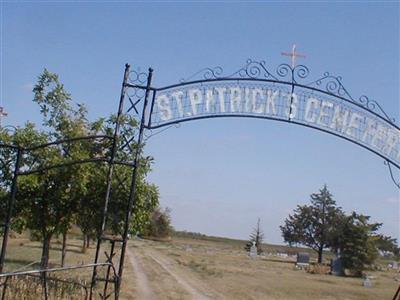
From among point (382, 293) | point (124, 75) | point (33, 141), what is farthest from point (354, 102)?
point (382, 293)

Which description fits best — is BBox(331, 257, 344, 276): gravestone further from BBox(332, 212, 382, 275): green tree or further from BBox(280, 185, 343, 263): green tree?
BBox(280, 185, 343, 263): green tree

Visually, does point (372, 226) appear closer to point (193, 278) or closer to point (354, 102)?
point (193, 278)

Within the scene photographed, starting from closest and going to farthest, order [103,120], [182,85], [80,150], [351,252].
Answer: [182,85], [80,150], [103,120], [351,252]

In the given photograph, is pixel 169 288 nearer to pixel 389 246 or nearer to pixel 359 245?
pixel 359 245

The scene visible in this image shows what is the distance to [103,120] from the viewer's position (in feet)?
62.6

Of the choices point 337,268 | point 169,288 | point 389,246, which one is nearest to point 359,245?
point 337,268

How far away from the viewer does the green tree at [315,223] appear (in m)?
73.8

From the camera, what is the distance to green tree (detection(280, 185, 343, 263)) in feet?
242

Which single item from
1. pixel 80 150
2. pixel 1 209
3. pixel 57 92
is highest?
pixel 57 92

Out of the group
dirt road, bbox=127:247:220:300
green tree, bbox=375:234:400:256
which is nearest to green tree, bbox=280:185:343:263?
green tree, bbox=375:234:400:256

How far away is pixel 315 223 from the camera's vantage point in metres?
76.1

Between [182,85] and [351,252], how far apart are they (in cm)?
4372

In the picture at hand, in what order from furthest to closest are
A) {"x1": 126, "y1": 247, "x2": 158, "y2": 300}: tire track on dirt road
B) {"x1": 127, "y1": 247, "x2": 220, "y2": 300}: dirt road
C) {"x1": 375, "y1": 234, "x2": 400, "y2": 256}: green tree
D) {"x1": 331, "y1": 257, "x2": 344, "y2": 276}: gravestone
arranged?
1. {"x1": 375, "y1": 234, "x2": 400, "y2": 256}: green tree
2. {"x1": 331, "y1": 257, "x2": 344, "y2": 276}: gravestone
3. {"x1": 127, "y1": 247, "x2": 220, "y2": 300}: dirt road
4. {"x1": 126, "y1": 247, "x2": 158, "y2": 300}: tire track on dirt road

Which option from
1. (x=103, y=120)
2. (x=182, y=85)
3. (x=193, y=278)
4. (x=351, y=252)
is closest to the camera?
(x=182, y=85)
